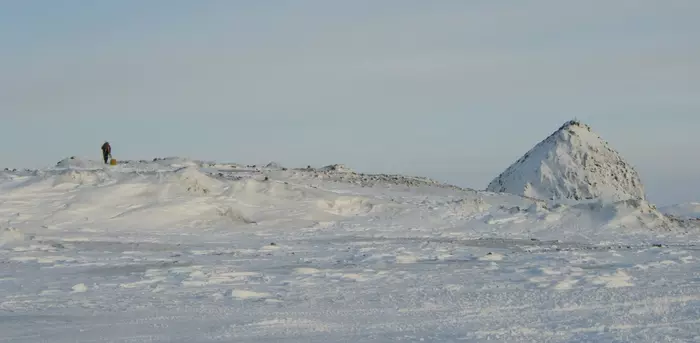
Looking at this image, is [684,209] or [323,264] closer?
[323,264]

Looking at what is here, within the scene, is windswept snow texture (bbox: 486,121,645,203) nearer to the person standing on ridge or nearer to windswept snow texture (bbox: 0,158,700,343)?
windswept snow texture (bbox: 0,158,700,343)

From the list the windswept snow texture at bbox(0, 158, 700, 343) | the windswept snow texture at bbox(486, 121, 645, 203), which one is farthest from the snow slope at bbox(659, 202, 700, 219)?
the windswept snow texture at bbox(0, 158, 700, 343)

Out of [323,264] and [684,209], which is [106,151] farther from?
[684,209]

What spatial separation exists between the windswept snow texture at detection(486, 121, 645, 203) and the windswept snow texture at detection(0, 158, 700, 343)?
4.09 meters

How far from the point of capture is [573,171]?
30047 mm

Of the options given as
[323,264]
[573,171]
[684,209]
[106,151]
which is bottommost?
[684,209]

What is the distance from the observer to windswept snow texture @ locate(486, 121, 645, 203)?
2984 cm

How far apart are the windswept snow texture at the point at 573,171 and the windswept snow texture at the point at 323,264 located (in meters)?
4.09

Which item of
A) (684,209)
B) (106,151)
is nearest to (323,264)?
(106,151)

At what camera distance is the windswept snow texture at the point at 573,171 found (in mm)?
29844

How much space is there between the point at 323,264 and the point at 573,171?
61.8 ft

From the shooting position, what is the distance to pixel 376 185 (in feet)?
93.1

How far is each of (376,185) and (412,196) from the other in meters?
1.93

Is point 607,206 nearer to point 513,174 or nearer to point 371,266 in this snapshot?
point 513,174
